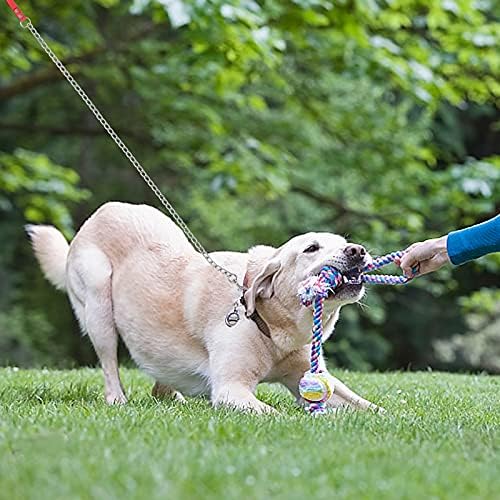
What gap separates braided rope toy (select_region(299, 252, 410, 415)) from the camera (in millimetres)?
4625

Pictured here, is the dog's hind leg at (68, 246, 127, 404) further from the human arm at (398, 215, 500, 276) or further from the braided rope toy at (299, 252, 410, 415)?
the human arm at (398, 215, 500, 276)

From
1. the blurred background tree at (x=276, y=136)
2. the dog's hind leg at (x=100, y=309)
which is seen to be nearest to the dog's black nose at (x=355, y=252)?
the dog's hind leg at (x=100, y=309)

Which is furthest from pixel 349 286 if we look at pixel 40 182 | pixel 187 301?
pixel 40 182

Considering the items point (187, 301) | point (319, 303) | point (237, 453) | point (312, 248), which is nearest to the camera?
point (237, 453)

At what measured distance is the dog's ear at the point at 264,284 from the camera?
4898mm

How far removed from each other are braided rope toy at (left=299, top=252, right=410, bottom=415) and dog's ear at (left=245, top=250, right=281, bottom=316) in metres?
0.25

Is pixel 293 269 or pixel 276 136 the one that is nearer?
pixel 293 269

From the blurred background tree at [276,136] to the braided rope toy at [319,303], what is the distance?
9.57 ft

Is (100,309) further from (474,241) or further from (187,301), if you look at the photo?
(474,241)

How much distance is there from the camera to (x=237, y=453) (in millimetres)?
3297

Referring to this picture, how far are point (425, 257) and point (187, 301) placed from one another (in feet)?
4.81

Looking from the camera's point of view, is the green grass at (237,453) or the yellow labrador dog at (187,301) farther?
the yellow labrador dog at (187,301)

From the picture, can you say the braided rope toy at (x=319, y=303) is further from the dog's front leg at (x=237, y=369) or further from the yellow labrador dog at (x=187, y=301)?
the dog's front leg at (x=237, y=369)

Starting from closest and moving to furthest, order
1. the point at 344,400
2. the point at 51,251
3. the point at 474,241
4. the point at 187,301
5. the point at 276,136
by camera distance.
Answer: the point at 474,241, the point at 344,400, the point at 187,301, the point at 51,251, the point at 276,136
